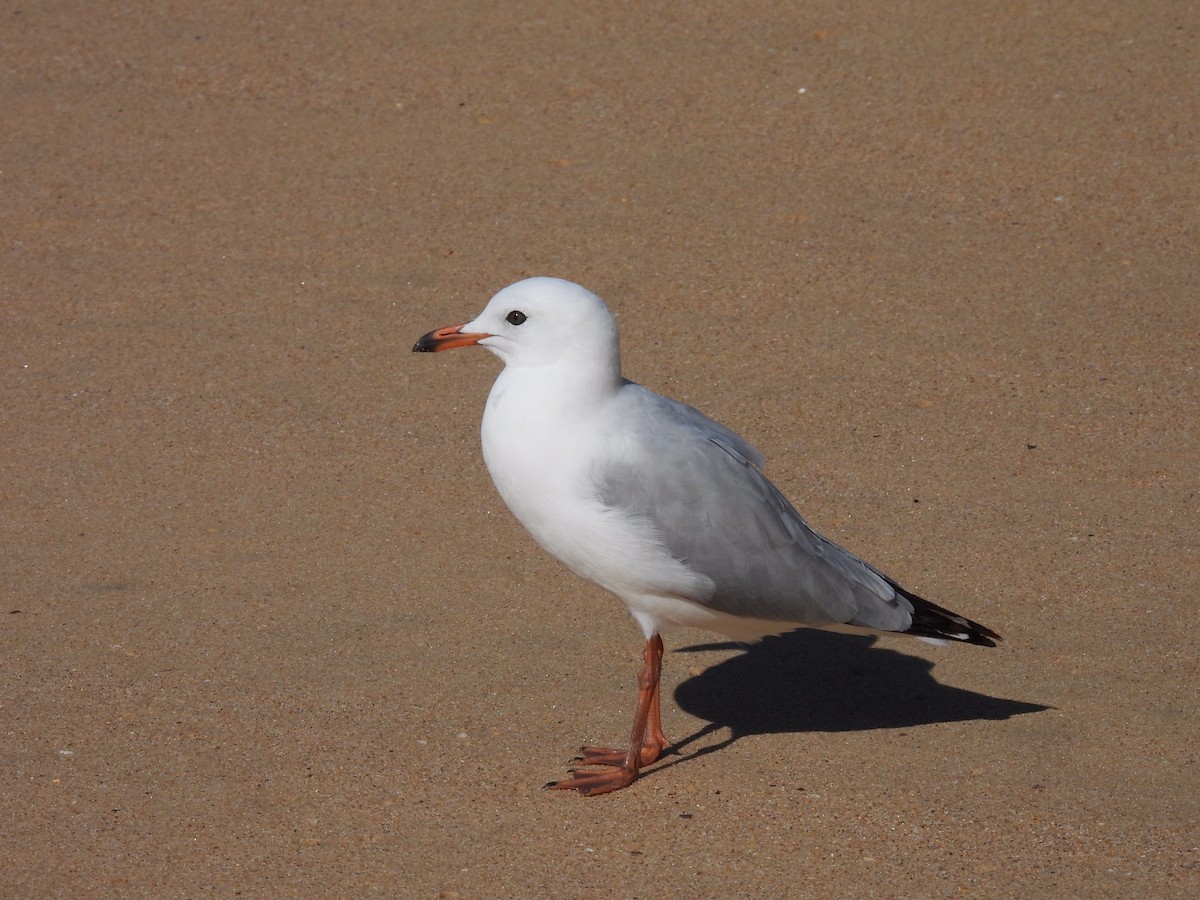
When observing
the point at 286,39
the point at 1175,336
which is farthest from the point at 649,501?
the point at 286,39

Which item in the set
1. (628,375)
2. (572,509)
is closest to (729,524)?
(572,509)

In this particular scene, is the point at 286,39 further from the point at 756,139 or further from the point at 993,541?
the point at 993,541

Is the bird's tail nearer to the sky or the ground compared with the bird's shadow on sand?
nearer to the sky

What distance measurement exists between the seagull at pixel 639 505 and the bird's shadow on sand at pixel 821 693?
341 millimetres

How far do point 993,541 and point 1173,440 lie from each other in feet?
3.93

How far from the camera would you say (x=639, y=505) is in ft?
14.3

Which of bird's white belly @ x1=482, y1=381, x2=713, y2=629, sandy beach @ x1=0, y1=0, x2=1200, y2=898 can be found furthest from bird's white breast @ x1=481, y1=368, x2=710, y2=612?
sandy beach @ x1=0, y1=0, x2=1200, y2=898

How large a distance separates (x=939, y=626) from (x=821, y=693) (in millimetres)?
612

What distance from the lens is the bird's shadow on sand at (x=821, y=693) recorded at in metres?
4.98

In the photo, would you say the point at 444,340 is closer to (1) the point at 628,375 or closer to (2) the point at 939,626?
(2) the point at 939,626

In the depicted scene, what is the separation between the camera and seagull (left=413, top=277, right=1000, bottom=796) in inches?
171

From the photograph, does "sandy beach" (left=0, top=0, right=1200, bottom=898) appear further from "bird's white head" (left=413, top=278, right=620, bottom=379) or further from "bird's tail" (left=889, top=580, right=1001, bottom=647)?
"bird's white head" (left=413, top=278, right=620, bottom=379)

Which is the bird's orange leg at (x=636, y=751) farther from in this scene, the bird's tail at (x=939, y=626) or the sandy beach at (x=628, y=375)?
the bird's tail at (x=939, y=626)

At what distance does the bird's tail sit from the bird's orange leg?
0.81 meters
